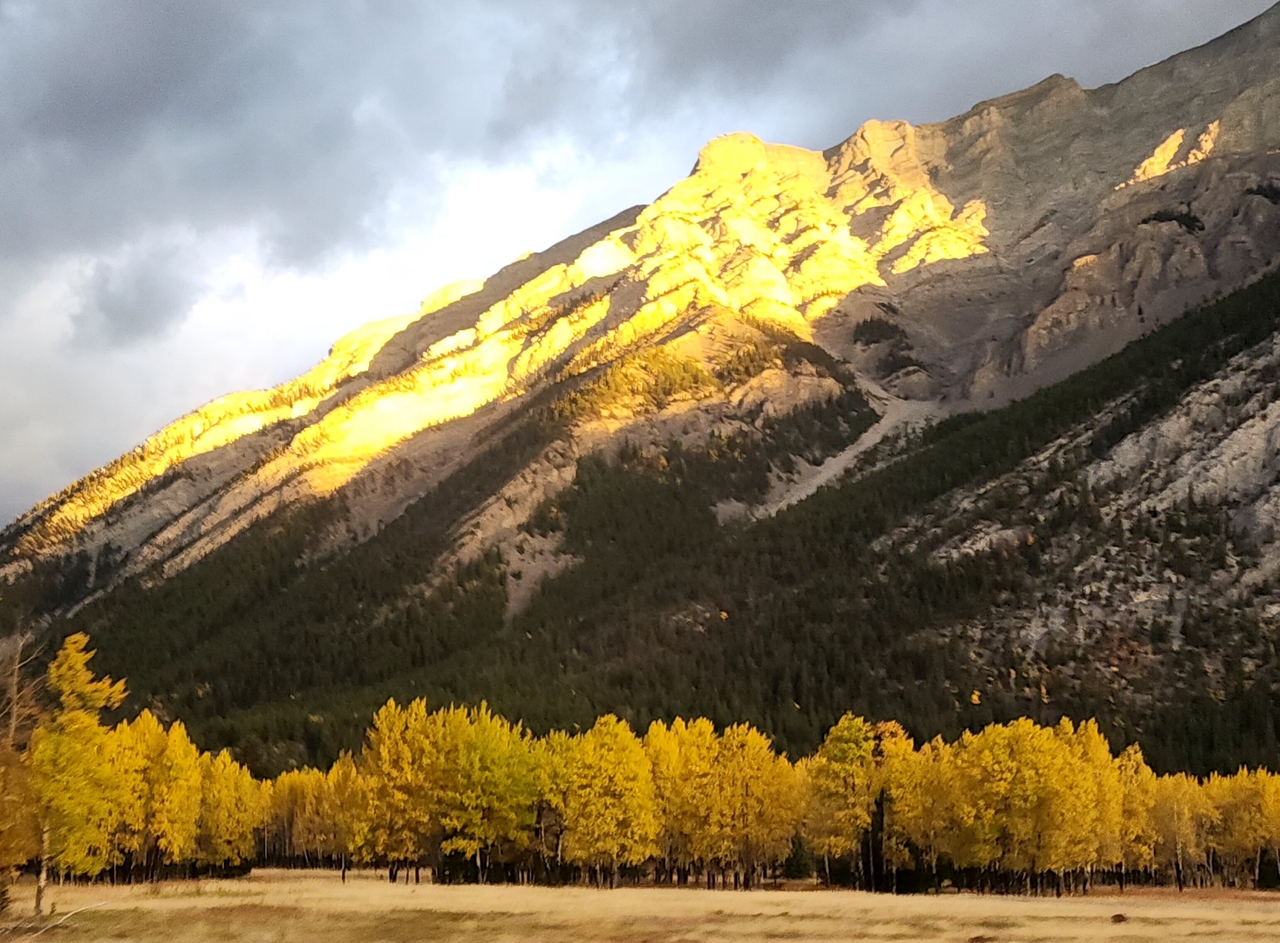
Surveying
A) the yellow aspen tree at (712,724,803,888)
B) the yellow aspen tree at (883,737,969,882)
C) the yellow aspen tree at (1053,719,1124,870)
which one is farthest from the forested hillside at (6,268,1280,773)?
the yellow aspen tree at (883,737,969,882)

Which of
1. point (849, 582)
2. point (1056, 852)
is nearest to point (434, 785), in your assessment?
point (1056, 852)

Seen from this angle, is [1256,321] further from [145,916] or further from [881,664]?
[145,916]

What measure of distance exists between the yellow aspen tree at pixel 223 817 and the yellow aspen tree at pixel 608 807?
Answer: 102 ft

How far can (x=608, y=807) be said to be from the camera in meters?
73.4

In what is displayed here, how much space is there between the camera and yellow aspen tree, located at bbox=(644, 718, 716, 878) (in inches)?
3071

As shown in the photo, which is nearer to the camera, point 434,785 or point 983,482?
point 434,785

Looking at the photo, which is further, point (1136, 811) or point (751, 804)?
point (1136, 811)

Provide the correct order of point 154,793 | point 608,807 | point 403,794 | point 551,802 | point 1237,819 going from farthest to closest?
point 1237,819 < point 154,793 < point 551,802 < point 403,794 < point 608,807

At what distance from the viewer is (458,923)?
136ft

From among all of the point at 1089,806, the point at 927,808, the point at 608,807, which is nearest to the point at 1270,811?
the point at 1089,806

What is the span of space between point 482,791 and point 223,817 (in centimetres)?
2760

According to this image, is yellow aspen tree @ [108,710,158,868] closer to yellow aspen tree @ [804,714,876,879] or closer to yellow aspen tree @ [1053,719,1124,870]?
yellow aspen tree @ [804,714,876,879]

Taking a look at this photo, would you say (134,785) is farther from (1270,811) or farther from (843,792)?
(1270,811)

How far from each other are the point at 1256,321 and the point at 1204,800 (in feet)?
403
